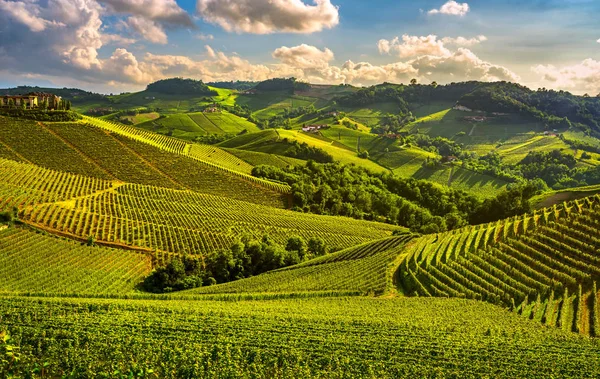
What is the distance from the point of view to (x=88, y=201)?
82.6 meters

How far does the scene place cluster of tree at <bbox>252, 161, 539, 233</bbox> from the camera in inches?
4794

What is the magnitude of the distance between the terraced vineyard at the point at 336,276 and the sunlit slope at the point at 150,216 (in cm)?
1685

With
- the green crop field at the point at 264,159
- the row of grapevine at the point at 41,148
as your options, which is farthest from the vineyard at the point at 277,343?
the green crop field at the point at 264,159

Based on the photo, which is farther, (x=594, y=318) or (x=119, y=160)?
(x=119, y=160)

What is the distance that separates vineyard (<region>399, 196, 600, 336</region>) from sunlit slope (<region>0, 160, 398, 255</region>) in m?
35.9

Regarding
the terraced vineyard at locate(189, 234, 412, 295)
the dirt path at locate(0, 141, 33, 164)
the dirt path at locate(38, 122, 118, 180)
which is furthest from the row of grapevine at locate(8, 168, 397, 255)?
the terraced vineyard at locate(189, 234, 412, 295)

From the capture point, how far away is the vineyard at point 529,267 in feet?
139

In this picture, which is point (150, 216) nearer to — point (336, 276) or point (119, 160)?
point (119, 160)

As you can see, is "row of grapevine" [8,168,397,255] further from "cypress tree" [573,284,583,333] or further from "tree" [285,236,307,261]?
"cypress tree" [573,284,583,333]

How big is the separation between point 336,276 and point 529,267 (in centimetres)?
2598

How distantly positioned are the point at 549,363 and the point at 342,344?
15980 millimetres

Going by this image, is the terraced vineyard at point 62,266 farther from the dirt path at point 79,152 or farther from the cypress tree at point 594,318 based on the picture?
the cypress tree at point 594,318

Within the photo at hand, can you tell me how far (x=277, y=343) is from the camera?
32.0m

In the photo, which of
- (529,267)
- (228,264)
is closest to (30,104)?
(228,264)
